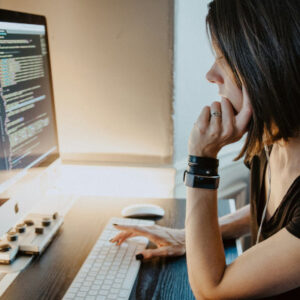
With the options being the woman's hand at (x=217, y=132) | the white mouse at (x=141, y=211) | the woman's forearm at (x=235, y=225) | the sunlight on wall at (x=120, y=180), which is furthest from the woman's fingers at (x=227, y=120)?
the sunlight on wall at (x=120, y=180)

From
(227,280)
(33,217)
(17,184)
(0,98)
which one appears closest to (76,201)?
(33,217)

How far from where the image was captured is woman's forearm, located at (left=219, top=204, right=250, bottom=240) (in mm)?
1160

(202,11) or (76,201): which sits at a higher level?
(202,11)

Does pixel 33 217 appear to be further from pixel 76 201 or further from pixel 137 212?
pixel 137 212

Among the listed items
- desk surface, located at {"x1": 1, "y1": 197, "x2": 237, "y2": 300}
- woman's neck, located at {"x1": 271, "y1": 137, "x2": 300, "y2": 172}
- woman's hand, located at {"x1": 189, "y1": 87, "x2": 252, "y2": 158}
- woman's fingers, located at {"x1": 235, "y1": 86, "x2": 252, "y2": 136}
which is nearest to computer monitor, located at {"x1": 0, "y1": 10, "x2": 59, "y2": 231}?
desk surface, located at {"x1": 1, "y1": 197, "x2": 237, "y2": 300}

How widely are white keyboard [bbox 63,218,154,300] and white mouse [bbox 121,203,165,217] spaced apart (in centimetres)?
13

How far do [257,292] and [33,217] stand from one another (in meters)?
0.71

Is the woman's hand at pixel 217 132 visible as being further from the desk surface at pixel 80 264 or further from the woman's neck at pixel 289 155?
the desk surface at pixel 80 264

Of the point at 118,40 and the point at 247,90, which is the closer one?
the point at 247,90

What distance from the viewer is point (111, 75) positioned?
4.78ft

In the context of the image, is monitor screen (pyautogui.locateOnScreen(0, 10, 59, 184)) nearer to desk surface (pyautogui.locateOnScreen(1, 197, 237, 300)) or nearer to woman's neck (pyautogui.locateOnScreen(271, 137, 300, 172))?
desk surface (pyautogui.locateOnScreen(1, 197, 237, 300))

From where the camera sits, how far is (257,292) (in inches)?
33.1

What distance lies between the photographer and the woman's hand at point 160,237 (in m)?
1.07

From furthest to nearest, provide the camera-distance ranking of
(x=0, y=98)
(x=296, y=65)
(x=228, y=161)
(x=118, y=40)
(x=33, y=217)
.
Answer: (x=228, y=161) → (x=118, y=40) → (x=33, y=217) → (x=0, y=98) → (x=296, y=65)
